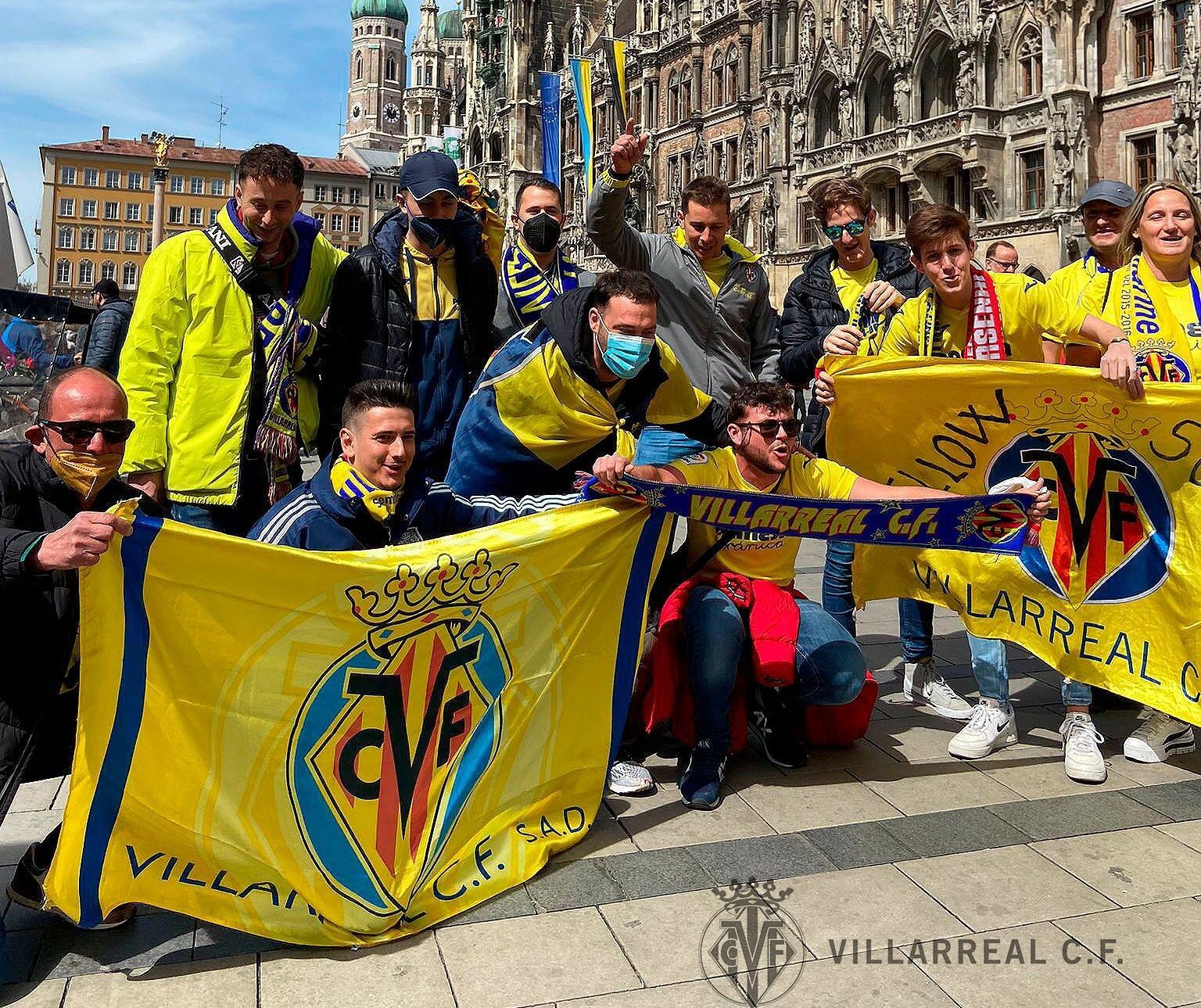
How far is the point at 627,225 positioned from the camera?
5273 millimetres

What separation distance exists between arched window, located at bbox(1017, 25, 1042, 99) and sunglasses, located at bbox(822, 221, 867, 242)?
91.8 ft

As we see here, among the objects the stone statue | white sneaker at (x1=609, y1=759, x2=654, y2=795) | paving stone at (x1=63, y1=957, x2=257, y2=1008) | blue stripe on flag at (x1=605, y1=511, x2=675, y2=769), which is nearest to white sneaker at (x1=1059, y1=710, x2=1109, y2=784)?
white sneaker at (x1=609, y1=759, x2=654, y2=795)

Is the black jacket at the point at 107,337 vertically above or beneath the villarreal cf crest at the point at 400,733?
above

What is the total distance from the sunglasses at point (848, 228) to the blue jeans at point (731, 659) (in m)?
1.87

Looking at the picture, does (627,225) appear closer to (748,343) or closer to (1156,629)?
(748,343)

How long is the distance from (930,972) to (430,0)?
428 ft

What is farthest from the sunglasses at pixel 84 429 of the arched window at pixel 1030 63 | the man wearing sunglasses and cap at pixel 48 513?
the arched window at pixel 1030 63

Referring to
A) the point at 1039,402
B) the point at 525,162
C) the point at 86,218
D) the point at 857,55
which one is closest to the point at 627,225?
the point at 1039,402

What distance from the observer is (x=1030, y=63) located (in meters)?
29.8

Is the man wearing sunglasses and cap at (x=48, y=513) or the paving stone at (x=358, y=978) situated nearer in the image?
the paving stone at (x=358, y=978)

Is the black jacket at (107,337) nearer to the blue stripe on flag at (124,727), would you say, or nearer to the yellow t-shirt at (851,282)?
the yellow t-shirt at (851,282)

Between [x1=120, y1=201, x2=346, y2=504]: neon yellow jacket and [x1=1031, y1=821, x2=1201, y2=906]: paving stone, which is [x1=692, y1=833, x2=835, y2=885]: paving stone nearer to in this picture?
[x1=1031, y1=821, x2=1201, y2=906]: paving stone

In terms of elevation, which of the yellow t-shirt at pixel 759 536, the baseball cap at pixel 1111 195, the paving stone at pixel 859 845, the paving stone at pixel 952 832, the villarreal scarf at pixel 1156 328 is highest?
the baseball cap at pixel 1111 195

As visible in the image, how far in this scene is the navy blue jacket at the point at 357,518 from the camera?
362cm
